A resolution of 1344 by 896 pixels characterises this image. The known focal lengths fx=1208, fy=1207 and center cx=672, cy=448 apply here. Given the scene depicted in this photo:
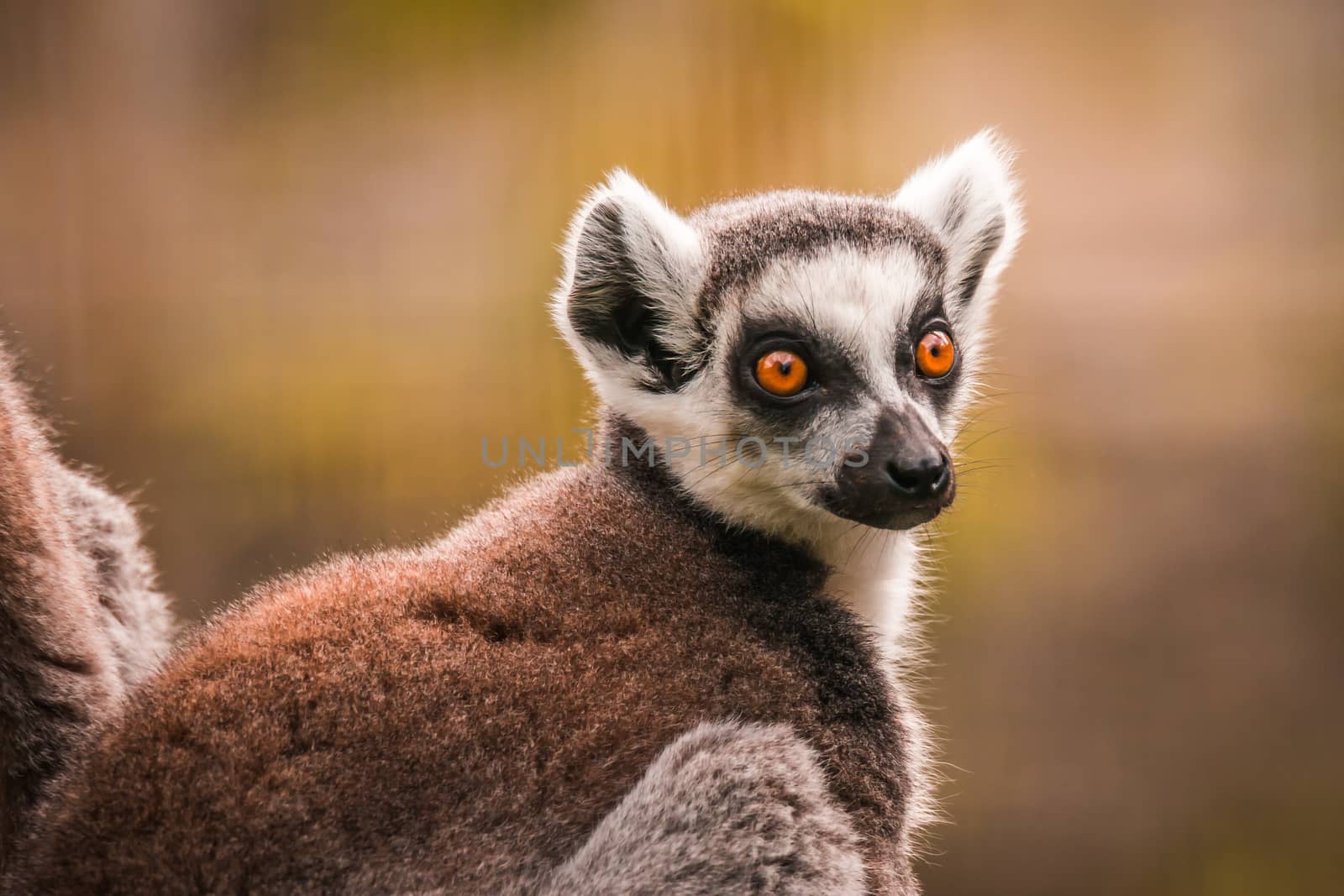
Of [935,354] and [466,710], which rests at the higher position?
[935,354]

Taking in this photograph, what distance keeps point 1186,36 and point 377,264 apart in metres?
3.54

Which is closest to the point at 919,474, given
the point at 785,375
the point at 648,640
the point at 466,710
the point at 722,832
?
the point at 785,375

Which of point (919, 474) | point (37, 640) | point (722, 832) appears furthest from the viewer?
point (919, 474)

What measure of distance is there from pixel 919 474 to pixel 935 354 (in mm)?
400

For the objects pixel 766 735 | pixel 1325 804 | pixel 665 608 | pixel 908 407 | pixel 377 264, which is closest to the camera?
pixel 766 735

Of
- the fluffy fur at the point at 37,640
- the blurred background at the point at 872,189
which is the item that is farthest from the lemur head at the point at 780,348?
the blurred background at the point at 872,189

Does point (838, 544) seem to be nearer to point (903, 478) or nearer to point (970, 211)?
point (903, 478)

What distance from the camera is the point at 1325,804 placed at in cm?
503

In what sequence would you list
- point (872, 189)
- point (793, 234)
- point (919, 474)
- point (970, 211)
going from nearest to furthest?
point (919, 474)
point (793, 234)
point (970, 211)
point (872, 189)

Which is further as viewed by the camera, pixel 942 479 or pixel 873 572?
pixel 873 572

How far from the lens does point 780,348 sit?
89.3 inches

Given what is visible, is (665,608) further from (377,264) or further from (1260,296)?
(1260,296)

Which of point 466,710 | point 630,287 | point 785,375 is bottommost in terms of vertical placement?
point 466,710

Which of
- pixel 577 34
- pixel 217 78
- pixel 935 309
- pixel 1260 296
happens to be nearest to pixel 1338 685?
→ pixel 1260 296
